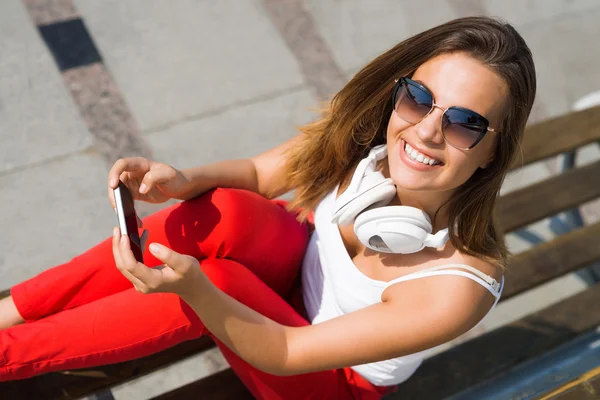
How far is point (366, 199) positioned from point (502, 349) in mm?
975

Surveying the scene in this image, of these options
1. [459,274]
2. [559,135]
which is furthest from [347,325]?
[559,135]

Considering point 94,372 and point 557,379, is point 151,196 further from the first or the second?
point 557,379

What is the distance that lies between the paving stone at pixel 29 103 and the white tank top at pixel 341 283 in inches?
60.3

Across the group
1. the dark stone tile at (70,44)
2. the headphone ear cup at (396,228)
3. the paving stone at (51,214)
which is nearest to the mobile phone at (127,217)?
the headphone ear cup at (396,228)

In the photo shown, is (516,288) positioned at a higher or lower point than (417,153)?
lower

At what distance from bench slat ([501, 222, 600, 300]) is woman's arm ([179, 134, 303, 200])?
3.15 feet

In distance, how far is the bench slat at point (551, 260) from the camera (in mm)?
2562

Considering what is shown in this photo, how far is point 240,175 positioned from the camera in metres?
2.16

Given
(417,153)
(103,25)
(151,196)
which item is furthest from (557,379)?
(103,25)

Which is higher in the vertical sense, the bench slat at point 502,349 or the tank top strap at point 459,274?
the tank top strap at point 459,274

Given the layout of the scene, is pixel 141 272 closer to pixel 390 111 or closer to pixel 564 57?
pixel 390 111

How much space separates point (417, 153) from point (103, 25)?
93.9 inches

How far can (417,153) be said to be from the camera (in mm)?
1697

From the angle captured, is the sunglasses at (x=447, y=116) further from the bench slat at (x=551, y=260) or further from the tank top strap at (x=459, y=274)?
the bench slat at (x=551, y=260)
